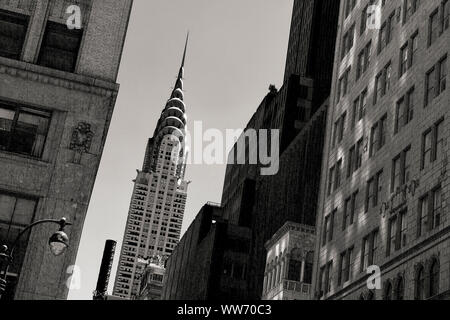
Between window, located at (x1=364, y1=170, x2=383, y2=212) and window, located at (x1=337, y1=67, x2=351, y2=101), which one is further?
window, located at (x1=337, y1=67, x2=351, y2=101)

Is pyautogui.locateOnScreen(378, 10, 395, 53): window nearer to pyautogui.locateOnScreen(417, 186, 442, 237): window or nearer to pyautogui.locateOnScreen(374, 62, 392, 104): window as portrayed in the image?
pyautogui.locateOnScreen(374, 62, 392, 104): window

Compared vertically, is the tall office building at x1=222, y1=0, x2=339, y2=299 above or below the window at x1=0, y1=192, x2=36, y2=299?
above

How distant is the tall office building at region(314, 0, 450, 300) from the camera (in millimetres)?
39781

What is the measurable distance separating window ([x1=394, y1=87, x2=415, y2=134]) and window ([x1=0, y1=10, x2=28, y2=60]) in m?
26.0

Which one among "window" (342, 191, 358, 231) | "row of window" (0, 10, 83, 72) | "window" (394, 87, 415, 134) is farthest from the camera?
"window" (342, 191, 358, 231)

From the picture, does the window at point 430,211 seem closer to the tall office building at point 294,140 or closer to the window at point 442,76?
the window at point 442,76

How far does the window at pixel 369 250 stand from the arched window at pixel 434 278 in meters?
7.02

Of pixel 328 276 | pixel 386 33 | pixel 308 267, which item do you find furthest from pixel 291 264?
pixel 386 33

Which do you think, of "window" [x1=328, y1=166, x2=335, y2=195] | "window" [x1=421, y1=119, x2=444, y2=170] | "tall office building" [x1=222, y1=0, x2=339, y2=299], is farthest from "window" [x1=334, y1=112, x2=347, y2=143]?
"tall office building" [x1=222, y1=0, x2=339, y2=299]

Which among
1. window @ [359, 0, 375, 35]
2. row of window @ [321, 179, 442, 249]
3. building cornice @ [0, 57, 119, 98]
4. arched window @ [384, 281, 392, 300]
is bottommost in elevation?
arched window @ [384, 281, 392, 300]

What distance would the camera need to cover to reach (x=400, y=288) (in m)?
41.7

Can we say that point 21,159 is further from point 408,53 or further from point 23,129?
point 408,53

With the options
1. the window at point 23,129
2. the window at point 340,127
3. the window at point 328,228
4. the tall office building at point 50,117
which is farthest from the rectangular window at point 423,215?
the window at point 23,129

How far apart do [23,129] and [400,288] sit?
81.5 feet
